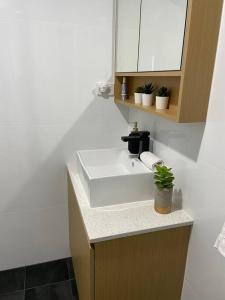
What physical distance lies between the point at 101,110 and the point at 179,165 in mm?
699

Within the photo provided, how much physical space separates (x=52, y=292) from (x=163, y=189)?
1137 mm

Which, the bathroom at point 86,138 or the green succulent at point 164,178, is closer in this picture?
the bathroom at point 86,138

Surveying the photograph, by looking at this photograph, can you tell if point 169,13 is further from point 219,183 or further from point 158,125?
point 219,183

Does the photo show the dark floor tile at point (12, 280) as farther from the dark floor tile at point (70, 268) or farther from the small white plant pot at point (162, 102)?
the small white plant pot at point (162, 102)

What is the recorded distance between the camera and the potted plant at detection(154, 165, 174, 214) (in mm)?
1026

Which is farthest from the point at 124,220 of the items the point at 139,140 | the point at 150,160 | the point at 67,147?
the point at 67,147

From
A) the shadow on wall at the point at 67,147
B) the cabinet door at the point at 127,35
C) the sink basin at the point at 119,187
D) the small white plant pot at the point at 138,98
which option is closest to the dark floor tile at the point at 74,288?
the shadow on wall at the point at 67,147

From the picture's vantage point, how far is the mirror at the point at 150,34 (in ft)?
2.91

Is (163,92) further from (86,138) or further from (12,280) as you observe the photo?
(12,280)

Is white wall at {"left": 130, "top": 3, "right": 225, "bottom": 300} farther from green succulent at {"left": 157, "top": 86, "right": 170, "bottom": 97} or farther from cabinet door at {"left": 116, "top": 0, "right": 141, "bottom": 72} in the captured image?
cabinet door at {"left": 116, "top": 0, "right": 141, "bottom": 72}

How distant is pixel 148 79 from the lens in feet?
4.24

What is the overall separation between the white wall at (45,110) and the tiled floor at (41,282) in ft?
0.25

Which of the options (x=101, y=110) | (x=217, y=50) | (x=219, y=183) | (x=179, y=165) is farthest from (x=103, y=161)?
(x=217, y=50)

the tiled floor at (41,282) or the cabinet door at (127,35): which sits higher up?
the cabinet door at (127,35)
